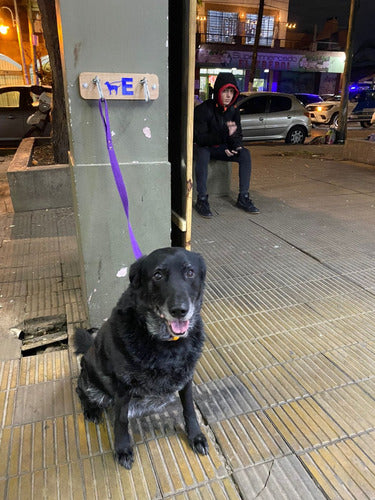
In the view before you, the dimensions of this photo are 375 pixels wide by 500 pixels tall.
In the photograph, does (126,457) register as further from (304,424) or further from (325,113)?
(325,113)

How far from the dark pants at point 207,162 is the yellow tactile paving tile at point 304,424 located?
13.1ft

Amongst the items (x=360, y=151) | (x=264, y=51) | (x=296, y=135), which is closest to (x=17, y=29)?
(x=264, y=51)

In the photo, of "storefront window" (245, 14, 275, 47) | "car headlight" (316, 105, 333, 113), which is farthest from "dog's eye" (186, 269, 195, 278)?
"storefront window" (245, 14, 275, 47)

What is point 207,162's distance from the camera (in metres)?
5.94

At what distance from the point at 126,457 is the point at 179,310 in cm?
89

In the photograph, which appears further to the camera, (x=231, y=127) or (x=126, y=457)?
(x=231, y=127)

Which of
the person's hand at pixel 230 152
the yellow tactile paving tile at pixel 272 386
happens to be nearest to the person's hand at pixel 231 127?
the person's hand at pixel 230 152

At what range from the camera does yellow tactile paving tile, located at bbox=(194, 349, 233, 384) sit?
2584 mm

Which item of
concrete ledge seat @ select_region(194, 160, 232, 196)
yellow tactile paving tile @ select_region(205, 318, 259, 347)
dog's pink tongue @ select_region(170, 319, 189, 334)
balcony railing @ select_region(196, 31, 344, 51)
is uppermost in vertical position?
balcony railing @ select_region(196, 31, 344, 51)

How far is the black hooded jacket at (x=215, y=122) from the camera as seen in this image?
5723 mm

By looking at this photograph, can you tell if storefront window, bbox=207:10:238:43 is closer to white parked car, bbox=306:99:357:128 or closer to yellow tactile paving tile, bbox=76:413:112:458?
white parked car, bbox=306:99:357:128

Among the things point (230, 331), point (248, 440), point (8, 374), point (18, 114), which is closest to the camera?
point (248, 440)

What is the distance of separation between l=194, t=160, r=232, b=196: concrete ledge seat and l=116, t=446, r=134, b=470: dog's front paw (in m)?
5.14

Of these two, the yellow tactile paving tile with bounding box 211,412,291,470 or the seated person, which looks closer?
the yellow tactile paving tile with bounding box 211,412,291,470
